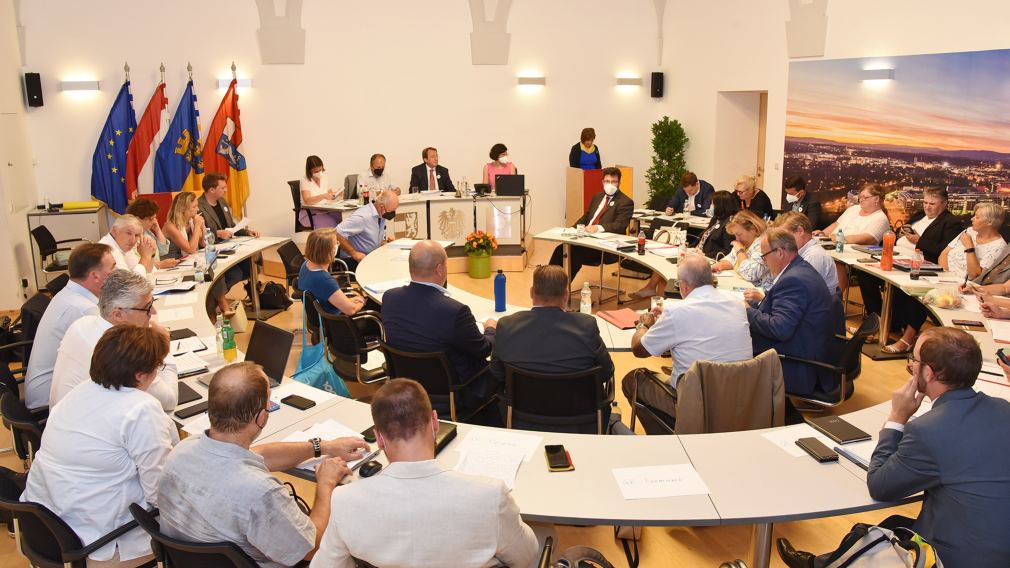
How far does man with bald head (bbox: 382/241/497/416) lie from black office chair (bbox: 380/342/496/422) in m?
0.05

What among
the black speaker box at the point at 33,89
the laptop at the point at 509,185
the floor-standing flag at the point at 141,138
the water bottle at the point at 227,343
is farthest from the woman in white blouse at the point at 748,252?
the black speaker box at the point at 33,89

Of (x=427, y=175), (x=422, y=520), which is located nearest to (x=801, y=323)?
(x=422, y=520)

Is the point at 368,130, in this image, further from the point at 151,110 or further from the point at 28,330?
the point at 28,330

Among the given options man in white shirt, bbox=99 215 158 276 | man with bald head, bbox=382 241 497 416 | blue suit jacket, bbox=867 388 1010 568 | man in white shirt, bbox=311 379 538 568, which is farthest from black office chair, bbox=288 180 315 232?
blue suit jacket, bbox=867 388 1010 568

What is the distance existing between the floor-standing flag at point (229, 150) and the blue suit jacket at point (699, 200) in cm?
614

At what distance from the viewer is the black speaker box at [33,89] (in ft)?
32.7

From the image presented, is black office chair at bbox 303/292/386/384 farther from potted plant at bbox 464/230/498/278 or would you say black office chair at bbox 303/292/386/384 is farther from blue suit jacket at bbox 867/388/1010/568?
potted plant at bbox 464/230/498/278

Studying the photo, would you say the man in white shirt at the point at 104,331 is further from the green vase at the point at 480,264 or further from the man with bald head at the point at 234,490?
the green vase at the point at 480,264

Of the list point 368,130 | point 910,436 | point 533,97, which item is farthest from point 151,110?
point 910,436

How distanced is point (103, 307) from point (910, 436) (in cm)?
356

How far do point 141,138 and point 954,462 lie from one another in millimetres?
10609

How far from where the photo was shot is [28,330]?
4.68 meters

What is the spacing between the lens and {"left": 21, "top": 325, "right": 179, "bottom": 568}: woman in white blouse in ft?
9.15

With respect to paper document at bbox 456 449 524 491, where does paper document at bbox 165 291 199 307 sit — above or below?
above
